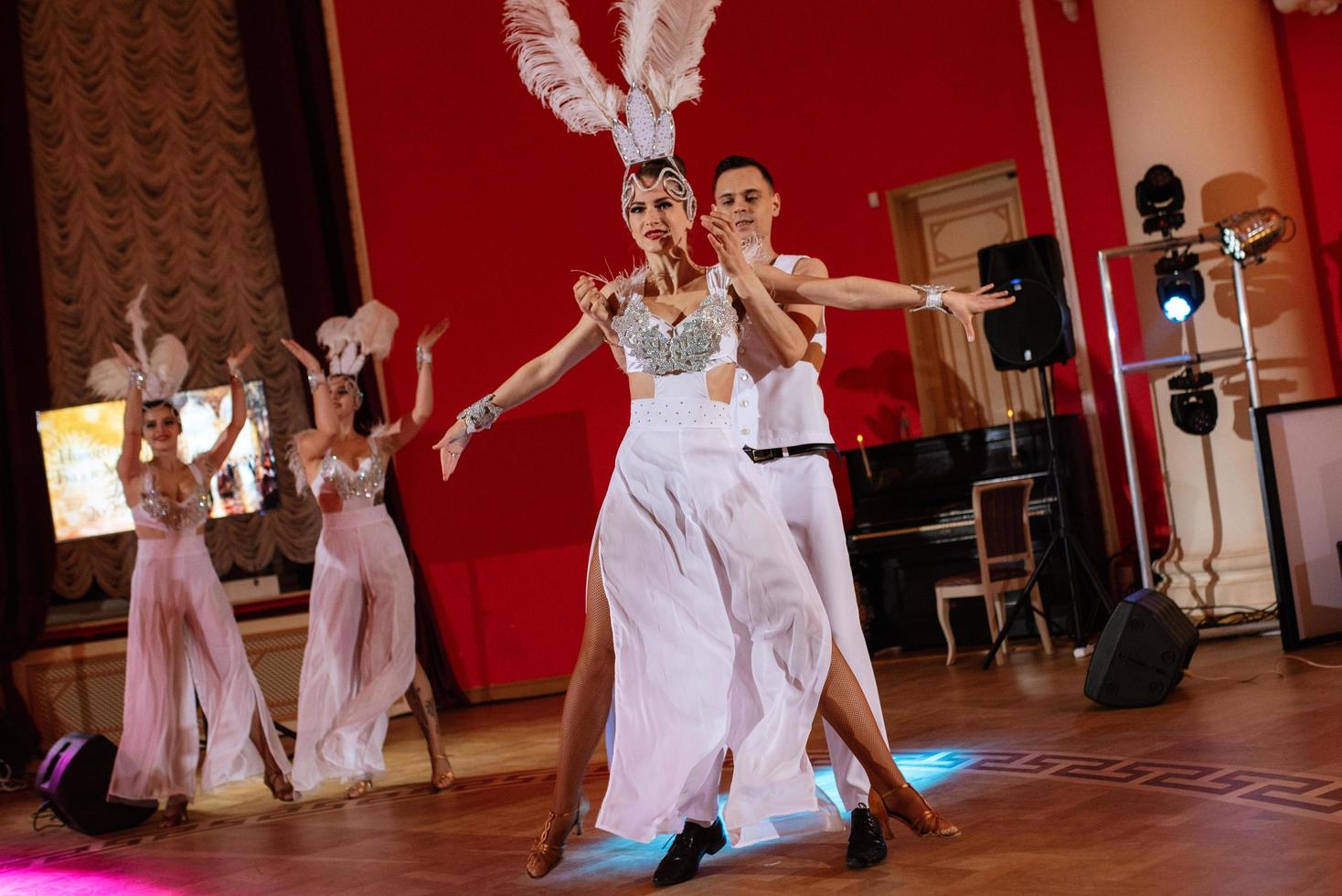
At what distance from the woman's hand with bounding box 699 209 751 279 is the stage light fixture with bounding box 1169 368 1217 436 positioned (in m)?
4.15

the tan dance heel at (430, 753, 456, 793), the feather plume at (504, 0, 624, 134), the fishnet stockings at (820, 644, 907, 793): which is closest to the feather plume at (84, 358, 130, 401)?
the tan dance heel at (430, 753, 456, 793)

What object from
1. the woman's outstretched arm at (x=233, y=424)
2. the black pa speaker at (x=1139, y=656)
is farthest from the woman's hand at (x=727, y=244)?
the woman's outstretched arm at (x=233, y=424)

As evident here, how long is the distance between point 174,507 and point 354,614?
94 centimetres

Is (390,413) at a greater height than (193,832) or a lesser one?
greater

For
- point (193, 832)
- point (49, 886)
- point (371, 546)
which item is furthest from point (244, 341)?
point (49, 886)

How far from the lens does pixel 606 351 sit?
28.9 ft

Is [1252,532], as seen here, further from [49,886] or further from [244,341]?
[244,341]

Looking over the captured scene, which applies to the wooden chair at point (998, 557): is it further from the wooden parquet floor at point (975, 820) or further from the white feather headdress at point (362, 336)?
the white feather headdress at point (362, 336)

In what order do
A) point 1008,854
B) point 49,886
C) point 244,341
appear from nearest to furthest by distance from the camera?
point 1008,854 → point 49,886 → point 244,341

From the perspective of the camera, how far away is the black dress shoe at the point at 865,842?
3078mm

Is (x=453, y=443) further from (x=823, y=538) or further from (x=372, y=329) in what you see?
(x=372, y=329)

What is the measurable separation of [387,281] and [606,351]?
152 cm

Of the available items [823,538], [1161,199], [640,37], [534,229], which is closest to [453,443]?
[823,538]

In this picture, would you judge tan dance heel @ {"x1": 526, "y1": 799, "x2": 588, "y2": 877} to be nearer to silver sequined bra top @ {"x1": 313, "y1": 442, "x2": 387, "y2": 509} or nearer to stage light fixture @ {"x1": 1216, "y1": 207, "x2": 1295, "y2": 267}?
silver sequined bra top @ {"x1": 313, "y1": 442, "x2": 387, "y2": 509}
